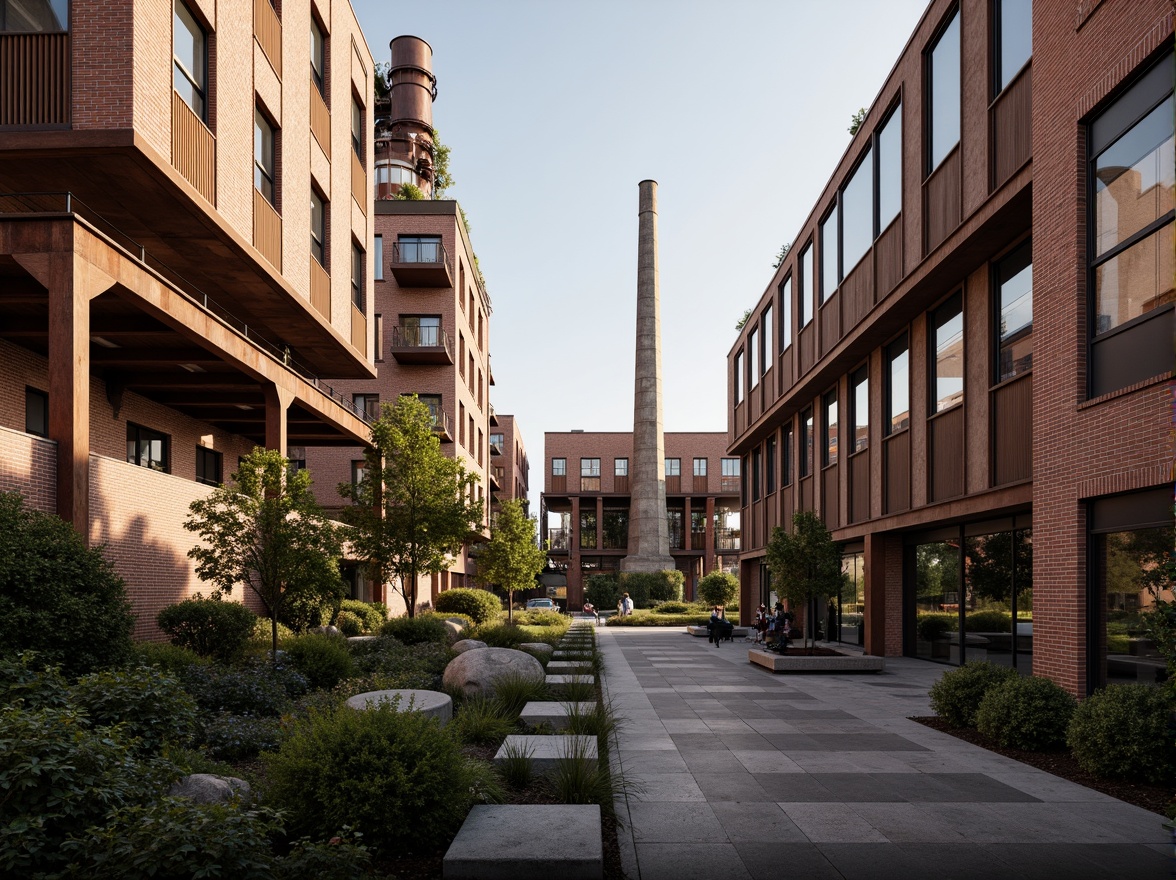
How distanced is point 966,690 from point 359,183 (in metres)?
23.0

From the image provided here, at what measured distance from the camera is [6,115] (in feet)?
45.2

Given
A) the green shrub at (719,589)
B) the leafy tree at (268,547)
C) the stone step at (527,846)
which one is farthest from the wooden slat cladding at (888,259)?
the green shrub at (719,589)

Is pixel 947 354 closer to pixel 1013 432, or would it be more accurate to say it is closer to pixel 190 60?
pixel 1013 432

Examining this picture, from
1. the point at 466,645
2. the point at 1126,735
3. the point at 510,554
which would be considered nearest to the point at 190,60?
the point at 466,645

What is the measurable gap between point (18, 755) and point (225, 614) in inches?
435

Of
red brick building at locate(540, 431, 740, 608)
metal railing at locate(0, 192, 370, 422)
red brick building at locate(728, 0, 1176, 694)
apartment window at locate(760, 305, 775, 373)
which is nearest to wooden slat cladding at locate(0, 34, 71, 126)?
metal railing at locate(0, 192, 370, 422)

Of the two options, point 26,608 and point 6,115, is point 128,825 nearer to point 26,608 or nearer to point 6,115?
point 26,608

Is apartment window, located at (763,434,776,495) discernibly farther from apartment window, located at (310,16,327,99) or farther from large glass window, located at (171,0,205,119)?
large glass window, located at (171,0,205,119)

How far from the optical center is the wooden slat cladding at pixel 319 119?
2278 cm

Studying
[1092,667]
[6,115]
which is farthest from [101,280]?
[1092,667]

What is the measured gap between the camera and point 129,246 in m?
17.3

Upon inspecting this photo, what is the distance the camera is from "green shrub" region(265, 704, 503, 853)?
19.4 feet

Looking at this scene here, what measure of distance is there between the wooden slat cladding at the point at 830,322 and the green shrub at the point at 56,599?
61.1 feet

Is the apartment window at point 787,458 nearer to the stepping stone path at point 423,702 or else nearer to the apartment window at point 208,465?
the apartment window at point 208,465
